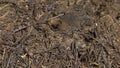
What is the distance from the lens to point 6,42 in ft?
6.40

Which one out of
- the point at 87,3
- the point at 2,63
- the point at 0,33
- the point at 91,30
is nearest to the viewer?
the point at 2,63

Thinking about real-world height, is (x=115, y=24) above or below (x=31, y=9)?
below

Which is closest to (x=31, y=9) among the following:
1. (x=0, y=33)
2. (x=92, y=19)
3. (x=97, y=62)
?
(x=0, y=33)

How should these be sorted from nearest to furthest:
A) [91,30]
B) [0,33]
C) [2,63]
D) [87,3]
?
[2,63] < [0,33] < [91,30] < [87,3]

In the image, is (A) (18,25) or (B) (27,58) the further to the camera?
(A) (18,25)

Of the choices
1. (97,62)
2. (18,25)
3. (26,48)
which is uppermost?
(18,25)

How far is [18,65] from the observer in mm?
1869

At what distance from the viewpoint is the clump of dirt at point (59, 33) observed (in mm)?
1928

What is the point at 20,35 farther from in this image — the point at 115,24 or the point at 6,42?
the point at 115,24

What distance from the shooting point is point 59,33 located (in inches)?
82.3

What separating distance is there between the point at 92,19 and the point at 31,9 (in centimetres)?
51

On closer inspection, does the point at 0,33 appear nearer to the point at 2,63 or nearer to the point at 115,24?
the point at 2,63

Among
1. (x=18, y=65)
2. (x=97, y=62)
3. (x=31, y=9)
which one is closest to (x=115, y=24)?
(x=97, y=62)

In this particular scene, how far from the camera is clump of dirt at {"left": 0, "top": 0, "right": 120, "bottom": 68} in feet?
6.32
